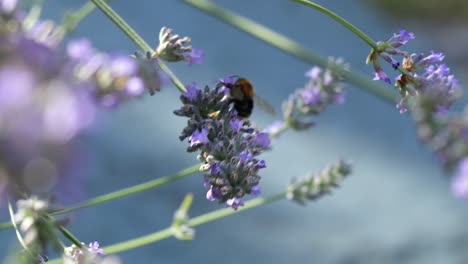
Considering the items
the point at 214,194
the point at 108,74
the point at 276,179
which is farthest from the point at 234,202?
the point at 276,179

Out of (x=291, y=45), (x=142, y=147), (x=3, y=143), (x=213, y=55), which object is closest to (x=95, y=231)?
(x=142, y=147)

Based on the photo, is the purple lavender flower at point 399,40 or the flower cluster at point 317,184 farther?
the flower cluster at point 317,184

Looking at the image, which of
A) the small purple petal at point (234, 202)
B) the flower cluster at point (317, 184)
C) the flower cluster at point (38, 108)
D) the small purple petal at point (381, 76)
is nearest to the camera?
the flower cluster at point (38, 108)

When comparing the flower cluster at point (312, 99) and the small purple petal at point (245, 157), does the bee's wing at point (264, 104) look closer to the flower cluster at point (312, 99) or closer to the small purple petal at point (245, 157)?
the flower cluster at point (312, 99)

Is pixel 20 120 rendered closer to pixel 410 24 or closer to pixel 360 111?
pixel 360 111

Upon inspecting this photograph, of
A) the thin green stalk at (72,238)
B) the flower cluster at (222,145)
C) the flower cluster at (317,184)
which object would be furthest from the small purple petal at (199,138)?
the flower cluster at (317,184)

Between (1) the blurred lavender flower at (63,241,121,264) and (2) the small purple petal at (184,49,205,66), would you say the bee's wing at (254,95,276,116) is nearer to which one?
(2) the small purple petal at (184,49,205,66)

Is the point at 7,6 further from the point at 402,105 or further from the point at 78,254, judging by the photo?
the point at 402,105
